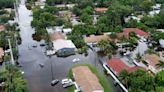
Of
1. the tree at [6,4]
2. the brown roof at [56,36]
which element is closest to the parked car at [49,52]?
the brown roof at [56,36]

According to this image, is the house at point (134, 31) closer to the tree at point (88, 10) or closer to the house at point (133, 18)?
the house at point (133, 18)

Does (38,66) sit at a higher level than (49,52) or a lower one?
lower

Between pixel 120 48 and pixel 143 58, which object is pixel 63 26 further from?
pixel 143 58

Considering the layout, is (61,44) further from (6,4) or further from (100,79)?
(6,4)

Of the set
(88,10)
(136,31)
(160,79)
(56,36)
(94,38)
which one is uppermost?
(88,10)

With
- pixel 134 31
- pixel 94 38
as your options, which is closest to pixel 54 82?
pixel 94 38

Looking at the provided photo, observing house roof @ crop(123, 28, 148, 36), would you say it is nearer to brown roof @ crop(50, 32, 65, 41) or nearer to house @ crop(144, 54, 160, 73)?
house @ crop(144, 54, 160, 73)
